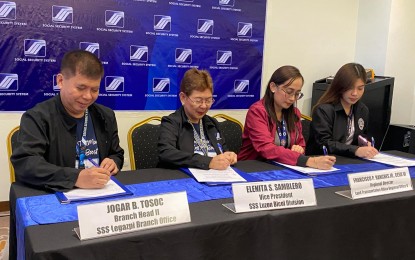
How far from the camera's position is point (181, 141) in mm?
2107

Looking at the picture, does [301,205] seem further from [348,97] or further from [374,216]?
[348,97]

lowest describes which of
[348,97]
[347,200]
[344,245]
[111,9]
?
[344,245]

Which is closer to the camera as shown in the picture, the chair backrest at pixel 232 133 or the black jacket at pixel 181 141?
the black jacket at pixel 181 141

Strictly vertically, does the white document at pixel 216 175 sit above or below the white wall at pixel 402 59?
below

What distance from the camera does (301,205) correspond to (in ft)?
4.76

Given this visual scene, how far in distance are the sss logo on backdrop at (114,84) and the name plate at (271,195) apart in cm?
223

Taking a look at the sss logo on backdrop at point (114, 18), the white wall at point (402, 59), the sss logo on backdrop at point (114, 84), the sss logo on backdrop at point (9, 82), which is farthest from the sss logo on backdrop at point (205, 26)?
the white wall at point (402, 59)

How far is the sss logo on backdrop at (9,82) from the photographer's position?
3002mm

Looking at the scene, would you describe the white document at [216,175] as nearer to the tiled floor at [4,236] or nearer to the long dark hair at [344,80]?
the long dark hair at [344,80]

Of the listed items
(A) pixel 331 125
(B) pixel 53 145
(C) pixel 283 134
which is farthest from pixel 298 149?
(B) pixel 53 145

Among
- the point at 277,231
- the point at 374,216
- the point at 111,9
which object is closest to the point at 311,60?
the point at 111,9

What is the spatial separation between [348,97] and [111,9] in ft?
6.44

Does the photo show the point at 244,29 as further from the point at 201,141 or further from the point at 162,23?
the point at 201,141

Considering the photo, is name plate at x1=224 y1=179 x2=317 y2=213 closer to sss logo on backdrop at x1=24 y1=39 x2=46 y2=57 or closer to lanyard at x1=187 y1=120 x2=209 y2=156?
lanyard at x1=187 y1=120 x2=209 y2=156
